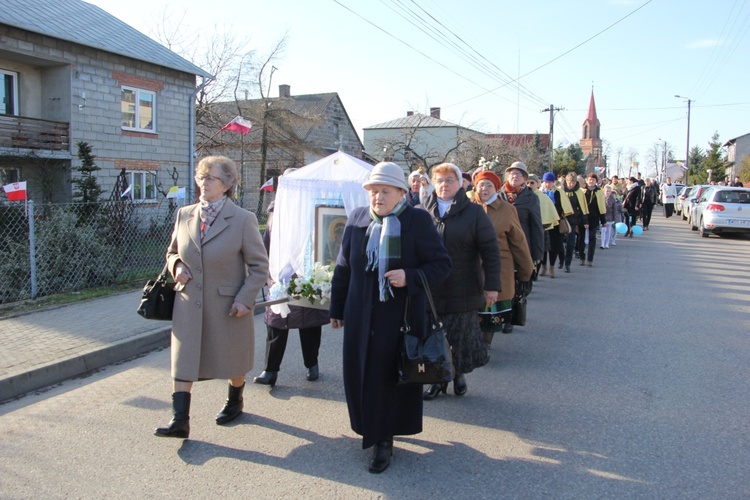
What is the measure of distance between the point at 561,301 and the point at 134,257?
7.48 meters

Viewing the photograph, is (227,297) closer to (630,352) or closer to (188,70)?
(630,352)

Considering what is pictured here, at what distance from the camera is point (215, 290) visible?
4.08m

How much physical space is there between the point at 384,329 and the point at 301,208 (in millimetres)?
1932

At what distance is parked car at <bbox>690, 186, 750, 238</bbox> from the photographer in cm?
1995

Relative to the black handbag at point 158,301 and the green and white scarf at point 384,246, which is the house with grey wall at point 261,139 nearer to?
the black handbag at point 158,301

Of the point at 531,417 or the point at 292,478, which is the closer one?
the point at 292,478

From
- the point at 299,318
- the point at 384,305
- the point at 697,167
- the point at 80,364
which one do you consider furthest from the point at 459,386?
the point at 697,167

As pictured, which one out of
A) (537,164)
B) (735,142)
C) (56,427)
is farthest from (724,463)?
(735,142)

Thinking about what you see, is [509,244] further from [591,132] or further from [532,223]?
[591,132]

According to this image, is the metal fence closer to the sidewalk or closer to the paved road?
the sidewalk

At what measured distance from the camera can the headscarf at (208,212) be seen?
412 centimetres

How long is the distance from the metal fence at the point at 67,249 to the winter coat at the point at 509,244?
6.51 metres

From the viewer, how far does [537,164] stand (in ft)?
134

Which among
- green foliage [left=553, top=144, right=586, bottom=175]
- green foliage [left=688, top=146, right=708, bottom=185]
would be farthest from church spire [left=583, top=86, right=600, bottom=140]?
green foliage [left=553, top=144, right=586, bottom=175]
